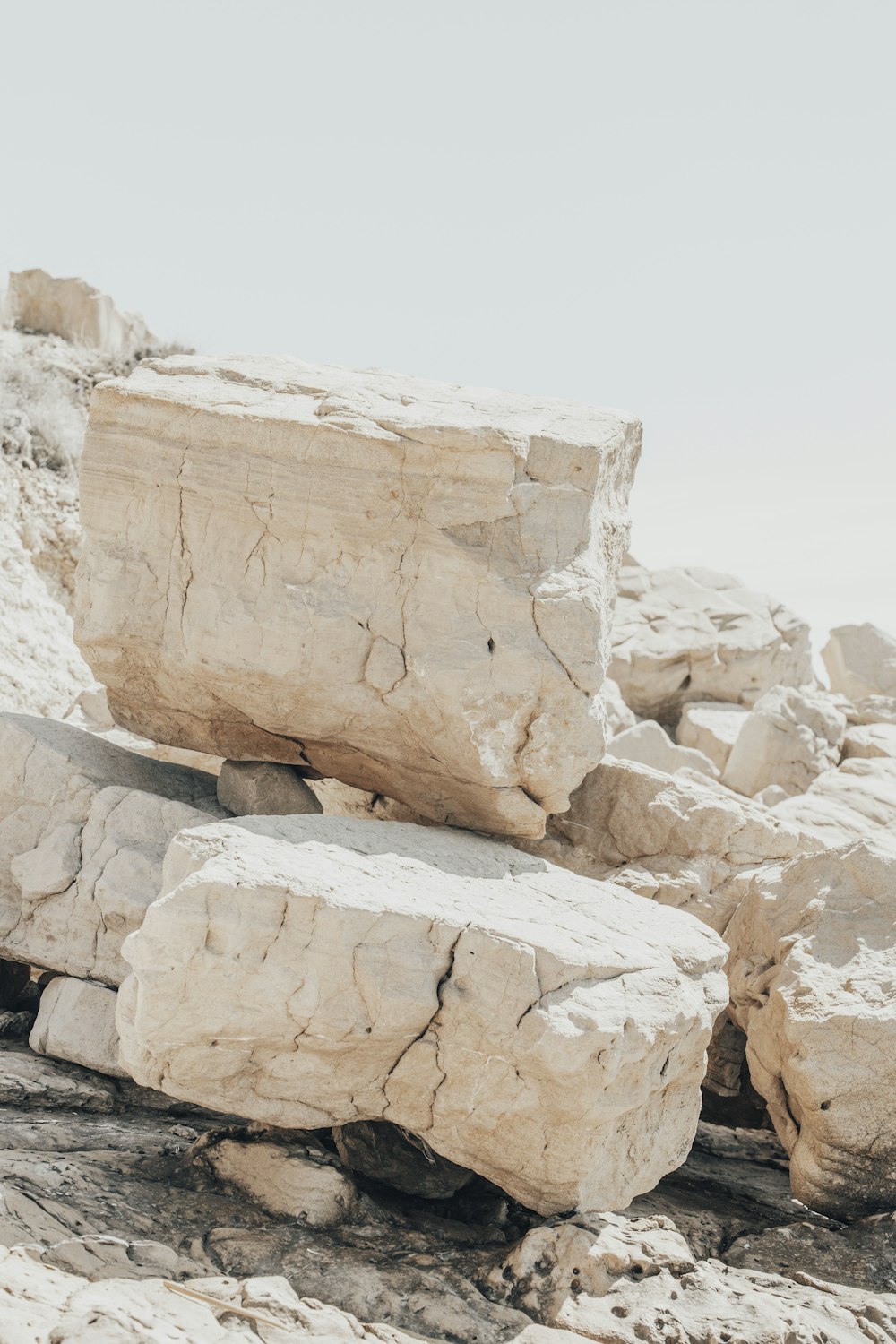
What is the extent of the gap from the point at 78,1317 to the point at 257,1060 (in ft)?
3.07

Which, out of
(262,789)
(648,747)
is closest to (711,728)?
(648,747)

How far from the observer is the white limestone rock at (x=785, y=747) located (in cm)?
955

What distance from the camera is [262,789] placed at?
4887 millimetres

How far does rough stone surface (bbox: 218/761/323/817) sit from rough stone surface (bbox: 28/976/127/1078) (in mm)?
972

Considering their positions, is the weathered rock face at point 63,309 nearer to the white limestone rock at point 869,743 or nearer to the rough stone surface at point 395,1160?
the white limestone rock at point 869,743

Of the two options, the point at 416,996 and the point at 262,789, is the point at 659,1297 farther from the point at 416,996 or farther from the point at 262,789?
the point at 262,789

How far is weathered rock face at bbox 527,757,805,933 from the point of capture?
4992 millimetres

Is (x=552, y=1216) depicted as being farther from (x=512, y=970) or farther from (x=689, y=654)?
(x=689, y=654)

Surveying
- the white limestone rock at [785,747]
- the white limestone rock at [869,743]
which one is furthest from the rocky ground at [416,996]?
the white limestone rock at [869,743]

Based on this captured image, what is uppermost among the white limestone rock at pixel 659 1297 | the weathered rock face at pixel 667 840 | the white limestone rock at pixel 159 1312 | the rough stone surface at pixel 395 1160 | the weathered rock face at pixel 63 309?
the weathered rock face at pixel 63 309

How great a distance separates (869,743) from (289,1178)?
767cm

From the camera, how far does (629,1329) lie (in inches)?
129

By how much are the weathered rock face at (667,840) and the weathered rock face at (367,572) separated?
0.63 m

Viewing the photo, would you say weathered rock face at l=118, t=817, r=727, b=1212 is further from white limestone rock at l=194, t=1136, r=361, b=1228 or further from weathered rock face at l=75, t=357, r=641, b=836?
weathered rock face at l=75, t=357, r=641, b=836
